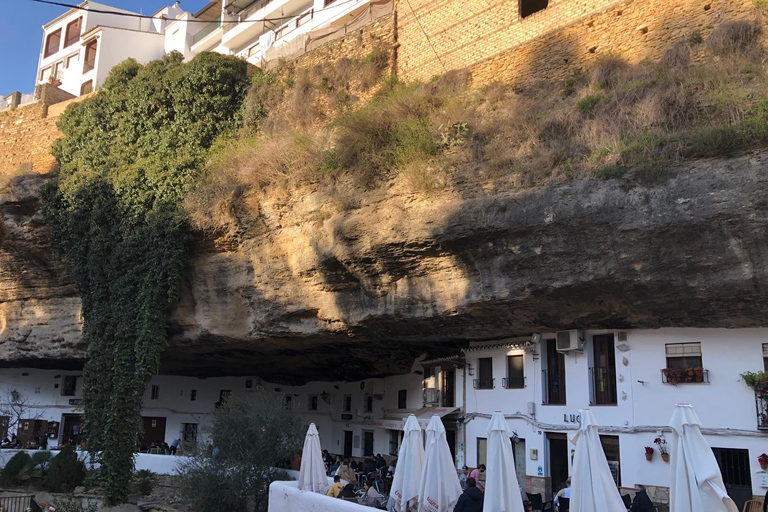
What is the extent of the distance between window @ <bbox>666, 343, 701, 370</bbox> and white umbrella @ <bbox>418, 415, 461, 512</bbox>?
17.5 feet

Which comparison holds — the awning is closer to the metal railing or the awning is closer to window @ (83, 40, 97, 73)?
the metal railing

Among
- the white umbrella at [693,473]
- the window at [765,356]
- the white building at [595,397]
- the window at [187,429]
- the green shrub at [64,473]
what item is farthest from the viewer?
the window at [187,429]

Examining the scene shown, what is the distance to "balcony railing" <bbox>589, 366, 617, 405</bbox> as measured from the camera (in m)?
13.1

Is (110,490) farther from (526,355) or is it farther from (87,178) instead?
(526,355)

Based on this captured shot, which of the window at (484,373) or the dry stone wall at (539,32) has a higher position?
the dry stone wall at (539,32)

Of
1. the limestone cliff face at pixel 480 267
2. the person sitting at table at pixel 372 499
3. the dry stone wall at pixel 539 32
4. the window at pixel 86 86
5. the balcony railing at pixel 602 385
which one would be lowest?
the person sitting at table at pixel 372 499

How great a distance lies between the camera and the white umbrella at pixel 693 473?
19.9ft

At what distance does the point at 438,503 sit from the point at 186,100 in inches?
569

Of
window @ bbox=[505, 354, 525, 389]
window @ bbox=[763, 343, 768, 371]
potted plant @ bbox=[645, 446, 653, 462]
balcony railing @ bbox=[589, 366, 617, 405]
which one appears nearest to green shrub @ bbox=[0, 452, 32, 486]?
window @ bbox=[505, 354, 525, 389]

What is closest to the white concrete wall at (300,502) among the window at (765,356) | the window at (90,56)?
the window at (765,356)

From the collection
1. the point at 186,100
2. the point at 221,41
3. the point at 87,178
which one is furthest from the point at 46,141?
the point at 221,41

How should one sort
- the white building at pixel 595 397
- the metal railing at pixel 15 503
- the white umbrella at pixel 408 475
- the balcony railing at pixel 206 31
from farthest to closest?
the balcony railing at pixel 206 31, the metal railing at pixel 15 503, the white building at pixel 595 397, the white umbrella at pixel 408 475

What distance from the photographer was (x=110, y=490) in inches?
636

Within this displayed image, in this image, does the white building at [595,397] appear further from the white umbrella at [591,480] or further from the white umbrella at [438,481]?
the white umbrella at [591,480]
